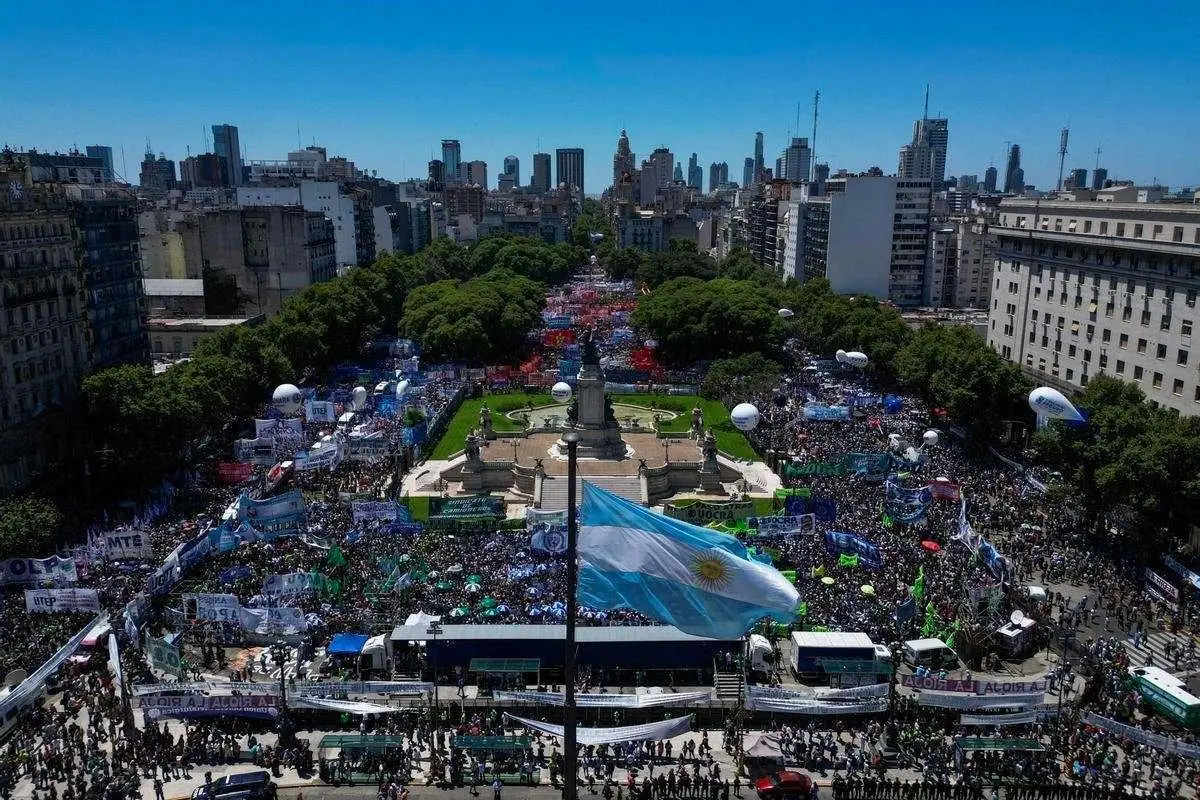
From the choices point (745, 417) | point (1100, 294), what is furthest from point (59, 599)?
point (1100, 294)

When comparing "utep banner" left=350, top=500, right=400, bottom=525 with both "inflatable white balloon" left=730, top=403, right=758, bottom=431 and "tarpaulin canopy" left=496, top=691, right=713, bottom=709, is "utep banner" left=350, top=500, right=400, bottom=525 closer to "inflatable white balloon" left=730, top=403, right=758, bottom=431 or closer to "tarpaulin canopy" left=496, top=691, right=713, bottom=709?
"tarpaulin canopy" left=496, top=691, right=713, bottom=709

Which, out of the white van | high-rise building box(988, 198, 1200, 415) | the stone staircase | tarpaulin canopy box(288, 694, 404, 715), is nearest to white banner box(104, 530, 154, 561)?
tarpaulin canopy box(288, 694, 404, 715)

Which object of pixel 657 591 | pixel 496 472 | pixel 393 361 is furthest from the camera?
pixel 393 361

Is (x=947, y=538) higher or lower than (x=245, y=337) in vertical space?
lower

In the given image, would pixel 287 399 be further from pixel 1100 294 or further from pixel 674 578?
pixel 1100 294

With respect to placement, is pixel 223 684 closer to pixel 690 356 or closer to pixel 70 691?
pixel 70 691

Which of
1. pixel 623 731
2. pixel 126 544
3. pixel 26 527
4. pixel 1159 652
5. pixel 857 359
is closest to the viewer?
pixel 623 731

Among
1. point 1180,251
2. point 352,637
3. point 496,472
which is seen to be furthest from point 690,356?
point 352,637
